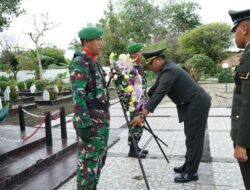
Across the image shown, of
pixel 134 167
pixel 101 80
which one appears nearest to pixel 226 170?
pixel 134 167

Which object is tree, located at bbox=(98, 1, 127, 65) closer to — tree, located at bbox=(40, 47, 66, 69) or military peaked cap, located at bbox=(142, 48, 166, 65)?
tree, located at bbox=(40, 47, 66, 69)

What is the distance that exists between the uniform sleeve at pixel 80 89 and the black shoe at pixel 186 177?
166cm

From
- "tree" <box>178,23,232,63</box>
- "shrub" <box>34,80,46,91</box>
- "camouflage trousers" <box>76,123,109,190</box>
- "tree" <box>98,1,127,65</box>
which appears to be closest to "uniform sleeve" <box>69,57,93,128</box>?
"camouflage trousers" <box>76,123,109,190</box>

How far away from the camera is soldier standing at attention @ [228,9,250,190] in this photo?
2.13 m

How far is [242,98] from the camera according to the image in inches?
84.7

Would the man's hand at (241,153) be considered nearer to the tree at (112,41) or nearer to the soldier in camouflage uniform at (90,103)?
the soldier in camouflage uniform at (90,103)

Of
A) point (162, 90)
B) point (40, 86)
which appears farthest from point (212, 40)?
point (162, 90)

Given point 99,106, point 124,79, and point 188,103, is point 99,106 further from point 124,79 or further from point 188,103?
point 188,103

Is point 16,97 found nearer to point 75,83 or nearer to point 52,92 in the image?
point 52,92

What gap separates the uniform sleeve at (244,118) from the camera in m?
2.11

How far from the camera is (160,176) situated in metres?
4.19

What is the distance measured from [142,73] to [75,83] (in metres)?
2.25

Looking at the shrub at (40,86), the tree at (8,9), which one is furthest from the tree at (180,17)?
the tree at (8,9)

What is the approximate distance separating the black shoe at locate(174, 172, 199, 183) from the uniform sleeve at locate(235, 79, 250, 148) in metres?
1.89
